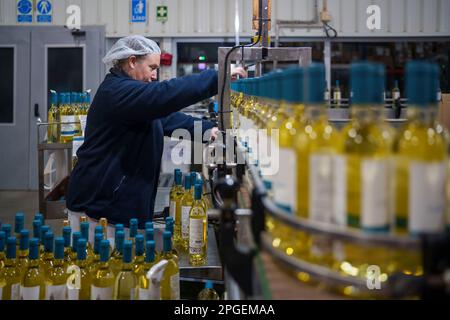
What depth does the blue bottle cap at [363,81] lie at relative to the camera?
0.87 metres

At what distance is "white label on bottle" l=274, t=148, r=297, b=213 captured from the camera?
95 centimetres

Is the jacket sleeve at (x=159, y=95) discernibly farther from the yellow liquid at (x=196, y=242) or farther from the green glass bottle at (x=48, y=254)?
the green glass bottle at (x=48, y=254)

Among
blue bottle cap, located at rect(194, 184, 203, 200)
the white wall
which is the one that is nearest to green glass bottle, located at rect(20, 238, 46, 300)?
blue bottle cap, located at rect(194, 184, 203, 200)

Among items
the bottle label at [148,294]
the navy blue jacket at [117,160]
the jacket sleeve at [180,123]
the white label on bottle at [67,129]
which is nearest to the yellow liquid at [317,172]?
the bottle label at [148,294]

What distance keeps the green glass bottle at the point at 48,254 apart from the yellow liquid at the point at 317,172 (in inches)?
33.4

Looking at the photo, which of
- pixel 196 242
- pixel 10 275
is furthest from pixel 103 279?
pixel 196 242

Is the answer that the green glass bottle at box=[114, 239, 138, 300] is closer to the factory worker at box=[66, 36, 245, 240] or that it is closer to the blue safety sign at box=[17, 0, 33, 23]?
the factory worker at box=[66, 36, 245, 240]

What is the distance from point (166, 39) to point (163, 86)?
15.0ft

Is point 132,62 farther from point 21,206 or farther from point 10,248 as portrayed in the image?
point 21,206

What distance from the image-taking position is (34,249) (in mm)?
1473

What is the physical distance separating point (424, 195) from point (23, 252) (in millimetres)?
1148

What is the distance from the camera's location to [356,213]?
2.84 feet

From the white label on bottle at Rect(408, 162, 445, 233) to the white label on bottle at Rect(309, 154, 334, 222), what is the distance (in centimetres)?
13

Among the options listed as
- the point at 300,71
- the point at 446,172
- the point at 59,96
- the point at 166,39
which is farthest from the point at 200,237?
the point at 166,39
